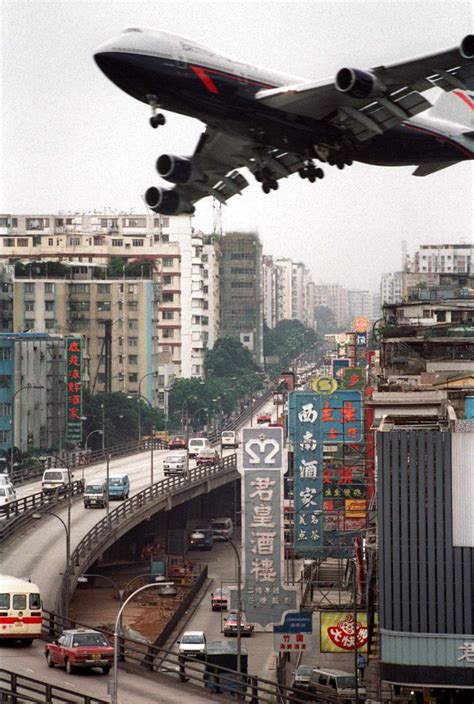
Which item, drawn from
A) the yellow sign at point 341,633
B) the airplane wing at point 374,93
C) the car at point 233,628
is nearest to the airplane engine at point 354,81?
the airplane wing at point 374,93

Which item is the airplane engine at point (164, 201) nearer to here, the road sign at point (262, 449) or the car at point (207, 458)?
the road sign at point (262, 449)

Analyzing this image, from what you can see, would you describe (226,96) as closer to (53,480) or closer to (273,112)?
(273,112)

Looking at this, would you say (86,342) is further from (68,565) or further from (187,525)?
(68,565)

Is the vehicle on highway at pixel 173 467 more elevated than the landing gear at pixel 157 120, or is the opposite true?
the landing gear at pixel 157 120

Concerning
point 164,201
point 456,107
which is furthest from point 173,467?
point 164,201

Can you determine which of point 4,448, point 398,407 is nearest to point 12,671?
point 398,407
